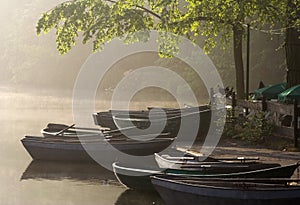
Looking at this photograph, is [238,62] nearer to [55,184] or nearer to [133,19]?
[133,19]

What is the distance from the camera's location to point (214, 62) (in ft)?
249

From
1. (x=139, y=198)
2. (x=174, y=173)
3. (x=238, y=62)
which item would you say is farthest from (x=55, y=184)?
(x=238, y=62)

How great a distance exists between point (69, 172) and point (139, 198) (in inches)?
224

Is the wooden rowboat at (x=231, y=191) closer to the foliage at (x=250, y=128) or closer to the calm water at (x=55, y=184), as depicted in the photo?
the calm water at (x=55, y=184)

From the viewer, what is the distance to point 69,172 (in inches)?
924

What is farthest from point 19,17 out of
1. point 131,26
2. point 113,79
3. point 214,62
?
point 131,26

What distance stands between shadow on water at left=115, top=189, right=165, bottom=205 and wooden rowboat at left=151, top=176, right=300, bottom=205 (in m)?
2.56

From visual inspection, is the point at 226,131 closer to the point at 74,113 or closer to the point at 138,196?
the point at 138,196

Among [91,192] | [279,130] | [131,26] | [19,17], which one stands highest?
[19,17]

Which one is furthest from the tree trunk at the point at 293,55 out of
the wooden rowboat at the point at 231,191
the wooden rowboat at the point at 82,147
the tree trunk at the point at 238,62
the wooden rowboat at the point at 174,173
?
the wooden rowboat at the point at 231,191

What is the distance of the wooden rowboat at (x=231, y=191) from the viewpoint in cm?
1405

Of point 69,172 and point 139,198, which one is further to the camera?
point 69,172

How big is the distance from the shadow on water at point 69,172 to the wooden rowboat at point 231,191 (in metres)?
6.08

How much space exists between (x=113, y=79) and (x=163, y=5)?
266 feet
